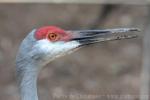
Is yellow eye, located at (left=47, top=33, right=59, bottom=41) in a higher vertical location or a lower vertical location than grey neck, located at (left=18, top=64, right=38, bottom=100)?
higher

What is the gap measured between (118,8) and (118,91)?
10.6ft

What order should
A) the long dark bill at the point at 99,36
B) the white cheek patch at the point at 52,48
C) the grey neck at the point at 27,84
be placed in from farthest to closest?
the long dark bill at the point at 99,36 < the white cheek patch at the point at 52,48 < the grey neck at the point at 27,84

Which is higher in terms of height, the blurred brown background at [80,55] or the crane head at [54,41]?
the blurred brown background at [80,55]

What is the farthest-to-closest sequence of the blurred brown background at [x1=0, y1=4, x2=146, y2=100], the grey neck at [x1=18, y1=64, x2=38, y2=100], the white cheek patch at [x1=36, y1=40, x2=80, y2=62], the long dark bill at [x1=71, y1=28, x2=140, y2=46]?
the blurred brown background at [x1=0, y1=4, x2=146, y2=100], the long dark bill at [x1=71, y1=28, x2=140, y2=46], the white cheek patch at [x1=36, y1=40, x2=80, y2=62], the grey neck at [x1=18, y1=64, x2=38, y2=100]

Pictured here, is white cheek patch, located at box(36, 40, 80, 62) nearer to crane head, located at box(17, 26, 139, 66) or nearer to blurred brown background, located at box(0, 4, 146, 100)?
crane head, located at box(17, 26, 139, 66)

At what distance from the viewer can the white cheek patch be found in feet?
15.6

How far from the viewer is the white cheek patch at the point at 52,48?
4766mm

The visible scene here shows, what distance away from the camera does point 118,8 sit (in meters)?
11.7

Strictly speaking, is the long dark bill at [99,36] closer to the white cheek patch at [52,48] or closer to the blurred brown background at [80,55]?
the white cheek patch at [52,48]

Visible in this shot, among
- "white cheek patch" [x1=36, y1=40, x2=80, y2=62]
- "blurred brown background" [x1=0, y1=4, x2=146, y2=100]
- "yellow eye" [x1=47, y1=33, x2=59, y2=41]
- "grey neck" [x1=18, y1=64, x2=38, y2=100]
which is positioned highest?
"blurred brown background" [x1=0, y1=4, x2=146, y2=100]

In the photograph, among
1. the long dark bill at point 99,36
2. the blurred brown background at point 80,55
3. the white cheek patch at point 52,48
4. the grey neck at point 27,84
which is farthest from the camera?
the blurred brown background at point 80,55

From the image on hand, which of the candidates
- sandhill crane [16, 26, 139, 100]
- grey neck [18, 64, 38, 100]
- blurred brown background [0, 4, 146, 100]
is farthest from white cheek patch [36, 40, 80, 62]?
blurred brown background [0, 4, 146, 100]

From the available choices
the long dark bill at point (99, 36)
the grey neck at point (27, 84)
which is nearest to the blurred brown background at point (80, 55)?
the long dark bill at point (99, 36)

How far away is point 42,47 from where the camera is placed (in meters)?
4.77
